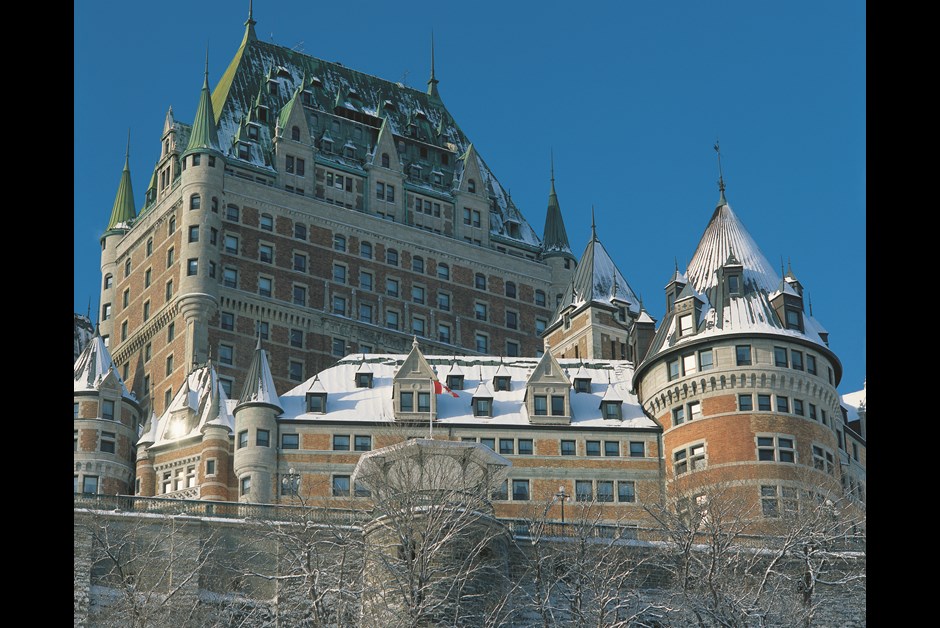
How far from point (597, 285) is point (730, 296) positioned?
18086 mm

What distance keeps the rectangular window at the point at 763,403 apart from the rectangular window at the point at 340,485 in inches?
791

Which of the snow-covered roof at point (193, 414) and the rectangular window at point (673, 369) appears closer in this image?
the rectangular window at point (673, 369)

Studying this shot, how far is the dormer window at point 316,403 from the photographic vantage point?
74.8 m

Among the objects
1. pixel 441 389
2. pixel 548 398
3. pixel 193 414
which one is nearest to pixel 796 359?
pixel 548 398

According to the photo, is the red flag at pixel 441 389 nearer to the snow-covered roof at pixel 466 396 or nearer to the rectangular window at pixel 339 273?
the snow-covered roof at pixel 466 396

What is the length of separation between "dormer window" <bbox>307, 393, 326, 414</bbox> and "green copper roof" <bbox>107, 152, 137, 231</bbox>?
46.7 meters

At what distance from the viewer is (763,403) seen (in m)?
73.1

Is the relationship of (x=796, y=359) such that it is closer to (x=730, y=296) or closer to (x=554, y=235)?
(x=730, y=296)

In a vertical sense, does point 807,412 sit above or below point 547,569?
above

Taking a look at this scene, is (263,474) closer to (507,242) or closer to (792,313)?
(792,313)

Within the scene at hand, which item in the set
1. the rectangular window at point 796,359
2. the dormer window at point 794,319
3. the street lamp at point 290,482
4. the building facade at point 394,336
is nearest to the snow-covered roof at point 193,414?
the building facade at point 394,336

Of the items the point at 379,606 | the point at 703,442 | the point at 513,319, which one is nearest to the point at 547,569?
the point at 379,606
